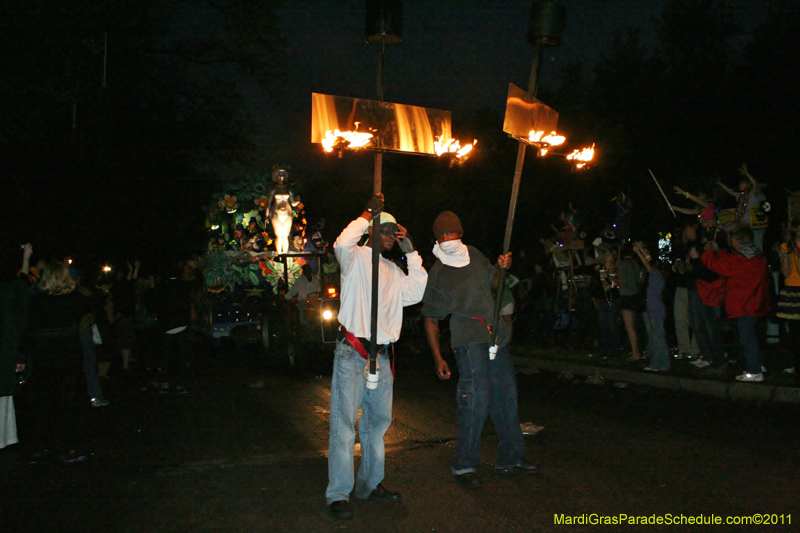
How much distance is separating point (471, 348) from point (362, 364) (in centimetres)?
93

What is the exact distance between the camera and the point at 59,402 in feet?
25.8

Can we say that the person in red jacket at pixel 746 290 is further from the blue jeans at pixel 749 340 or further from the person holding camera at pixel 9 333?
the person holding camera at pixel 9 333

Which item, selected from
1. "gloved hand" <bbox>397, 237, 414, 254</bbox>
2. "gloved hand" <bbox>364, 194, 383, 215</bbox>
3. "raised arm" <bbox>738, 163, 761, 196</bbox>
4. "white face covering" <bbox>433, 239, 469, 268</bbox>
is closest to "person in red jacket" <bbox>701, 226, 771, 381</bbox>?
"raised arm" <bbox>738, 163, 761, 196</bbox>

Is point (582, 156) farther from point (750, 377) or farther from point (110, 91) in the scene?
point (110, 91)

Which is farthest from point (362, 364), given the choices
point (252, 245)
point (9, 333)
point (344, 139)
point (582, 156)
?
point (252, 245)

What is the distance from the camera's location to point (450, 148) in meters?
6.21

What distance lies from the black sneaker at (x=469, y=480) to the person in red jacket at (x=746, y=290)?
5520 millimetres

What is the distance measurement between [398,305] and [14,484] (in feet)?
11.7

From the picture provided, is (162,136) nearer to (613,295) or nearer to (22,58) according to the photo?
(22,58)

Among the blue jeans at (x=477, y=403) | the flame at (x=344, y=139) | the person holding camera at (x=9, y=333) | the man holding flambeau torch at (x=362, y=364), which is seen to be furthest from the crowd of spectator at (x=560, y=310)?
the flame at (x=344, y=139)

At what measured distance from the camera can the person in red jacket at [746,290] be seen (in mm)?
9867

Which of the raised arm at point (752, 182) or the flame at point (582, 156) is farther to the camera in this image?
the raised arm at point (752, 182)

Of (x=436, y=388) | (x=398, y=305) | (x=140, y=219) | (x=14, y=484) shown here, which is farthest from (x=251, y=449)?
(x=140, y=219)

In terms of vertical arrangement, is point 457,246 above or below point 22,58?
below
